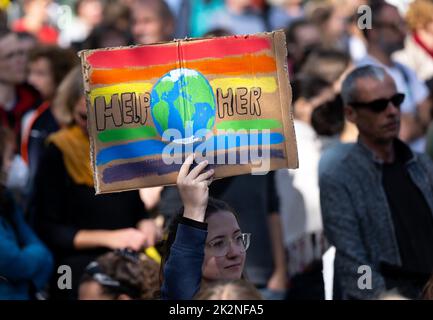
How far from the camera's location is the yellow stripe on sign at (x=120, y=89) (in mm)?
4629

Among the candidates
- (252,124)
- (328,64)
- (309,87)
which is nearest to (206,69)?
(252,124)

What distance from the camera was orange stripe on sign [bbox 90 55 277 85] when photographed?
4617 mm

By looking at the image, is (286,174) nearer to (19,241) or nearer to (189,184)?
(19,241)

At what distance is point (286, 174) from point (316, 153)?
0.25m

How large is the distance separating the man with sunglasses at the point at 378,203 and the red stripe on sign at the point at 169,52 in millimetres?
1611

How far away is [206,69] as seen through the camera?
4.65 metres

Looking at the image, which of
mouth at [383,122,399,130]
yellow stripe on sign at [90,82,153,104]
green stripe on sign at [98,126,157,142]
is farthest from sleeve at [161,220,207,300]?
mouth at [383,122,399,130]

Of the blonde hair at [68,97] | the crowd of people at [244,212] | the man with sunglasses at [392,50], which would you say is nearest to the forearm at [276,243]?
the crowd of people at [244,212]

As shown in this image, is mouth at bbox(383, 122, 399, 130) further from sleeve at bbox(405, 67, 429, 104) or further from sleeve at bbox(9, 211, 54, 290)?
sleeve at bbox(405, 67, 429, 104)

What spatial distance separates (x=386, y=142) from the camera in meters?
6.22

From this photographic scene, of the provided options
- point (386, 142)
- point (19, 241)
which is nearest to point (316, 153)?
point (386, 142)

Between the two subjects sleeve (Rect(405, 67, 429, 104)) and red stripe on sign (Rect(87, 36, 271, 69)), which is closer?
red stripe on sign (Rect(87, 36, 271, 69))

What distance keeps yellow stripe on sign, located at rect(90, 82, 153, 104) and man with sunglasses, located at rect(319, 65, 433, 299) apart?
5.65ft

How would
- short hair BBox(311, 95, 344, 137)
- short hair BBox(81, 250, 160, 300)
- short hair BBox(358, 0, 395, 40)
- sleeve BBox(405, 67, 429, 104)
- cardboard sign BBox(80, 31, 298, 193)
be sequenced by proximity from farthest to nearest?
sleeve BBox(405, 67, 429, 104), short hair BBox(358, 0, 395, 40), short hair BBox(311, 95, 344, 137), short hair BBox(81, 250, 160, 300), cardboard sign BBox(80, 31, 298, 193)
